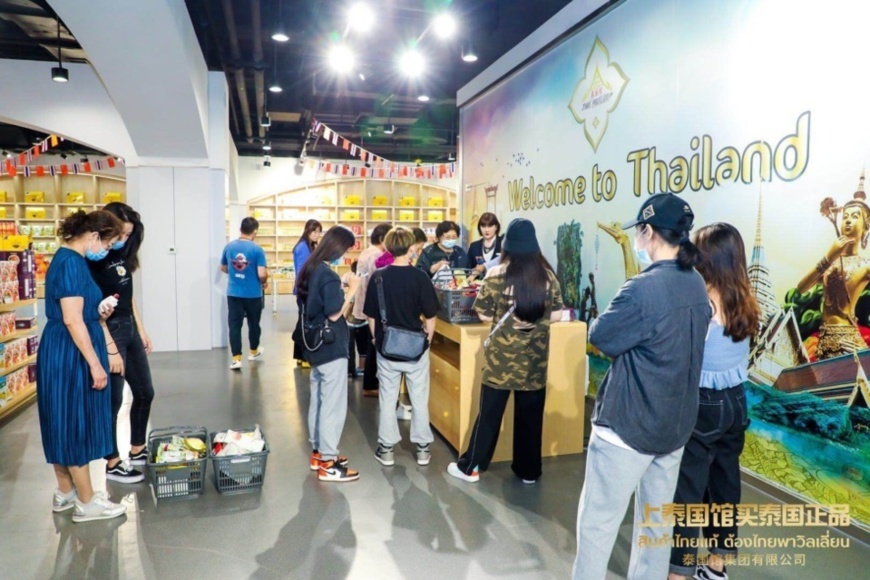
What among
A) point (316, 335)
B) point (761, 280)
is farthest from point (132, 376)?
point (761, 280)

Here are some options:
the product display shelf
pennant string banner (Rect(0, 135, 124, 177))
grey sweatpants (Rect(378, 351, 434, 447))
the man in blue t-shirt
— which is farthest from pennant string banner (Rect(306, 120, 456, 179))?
grey sweatpants (Rect(378, 351, 434, 447))

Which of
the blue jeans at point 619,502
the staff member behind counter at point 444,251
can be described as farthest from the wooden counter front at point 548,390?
the blue jeans at point 619,502

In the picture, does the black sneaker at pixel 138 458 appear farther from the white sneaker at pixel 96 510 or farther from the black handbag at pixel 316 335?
the black handbag at pixel 316 335

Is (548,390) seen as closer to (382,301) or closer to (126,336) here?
(382,301)

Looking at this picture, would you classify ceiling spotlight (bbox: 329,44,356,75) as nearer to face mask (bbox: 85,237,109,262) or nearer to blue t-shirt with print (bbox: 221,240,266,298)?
blue t-shirt with print (bbox: 221,240,266,298)

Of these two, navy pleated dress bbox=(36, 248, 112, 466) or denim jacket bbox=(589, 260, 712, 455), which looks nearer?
denim jacket bbox=(589, 260, 712, 455)

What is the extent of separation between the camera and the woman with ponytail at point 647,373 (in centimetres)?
177

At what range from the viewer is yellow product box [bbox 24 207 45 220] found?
512 inches

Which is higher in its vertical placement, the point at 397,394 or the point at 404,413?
the point at 397,394

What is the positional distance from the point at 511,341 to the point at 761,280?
144 centimetres

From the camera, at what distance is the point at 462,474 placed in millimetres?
3365

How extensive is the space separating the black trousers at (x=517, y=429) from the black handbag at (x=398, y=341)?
0.47 meters

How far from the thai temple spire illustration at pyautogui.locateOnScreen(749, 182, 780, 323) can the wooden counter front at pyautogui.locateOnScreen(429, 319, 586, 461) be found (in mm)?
1030

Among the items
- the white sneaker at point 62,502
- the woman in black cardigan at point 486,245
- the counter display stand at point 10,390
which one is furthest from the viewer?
the woman in black cardigan at point 486,245
